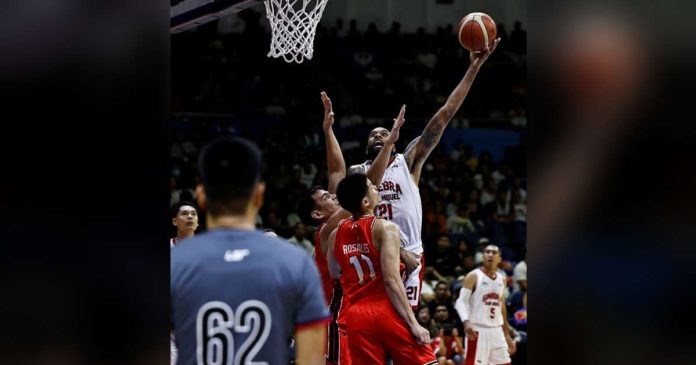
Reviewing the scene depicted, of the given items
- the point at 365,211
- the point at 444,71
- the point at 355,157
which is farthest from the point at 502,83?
the point at 365,211

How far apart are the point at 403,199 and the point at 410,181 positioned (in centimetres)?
14

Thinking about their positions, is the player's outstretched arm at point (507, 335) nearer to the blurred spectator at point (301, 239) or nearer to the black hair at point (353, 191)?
the blurred spectator at point (301, 239)

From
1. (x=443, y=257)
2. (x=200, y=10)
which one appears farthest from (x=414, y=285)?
(x=443, y=257)

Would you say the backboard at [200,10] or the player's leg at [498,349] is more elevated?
the backboard at [200,10]

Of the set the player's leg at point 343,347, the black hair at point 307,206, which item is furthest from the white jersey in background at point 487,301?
the player's leg at point 343,347

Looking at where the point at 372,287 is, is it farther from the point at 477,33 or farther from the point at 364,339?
the point at 477,33

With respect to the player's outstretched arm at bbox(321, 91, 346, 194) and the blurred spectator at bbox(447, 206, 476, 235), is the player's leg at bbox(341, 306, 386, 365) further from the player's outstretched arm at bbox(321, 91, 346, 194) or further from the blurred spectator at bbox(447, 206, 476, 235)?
the blurred spectator at bbox(447, 206, 476, 235)

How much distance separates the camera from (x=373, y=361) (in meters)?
6.08

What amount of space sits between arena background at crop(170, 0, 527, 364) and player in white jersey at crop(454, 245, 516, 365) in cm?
110

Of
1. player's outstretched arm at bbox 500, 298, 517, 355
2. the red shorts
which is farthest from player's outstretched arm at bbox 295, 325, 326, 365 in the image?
player's outstretched arm at bbox 500, 298, 517, 355

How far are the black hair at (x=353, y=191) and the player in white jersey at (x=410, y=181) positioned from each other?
97cm

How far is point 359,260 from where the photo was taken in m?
6.05

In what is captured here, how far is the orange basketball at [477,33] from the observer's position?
22.3 ft

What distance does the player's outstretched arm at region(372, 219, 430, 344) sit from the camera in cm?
582
